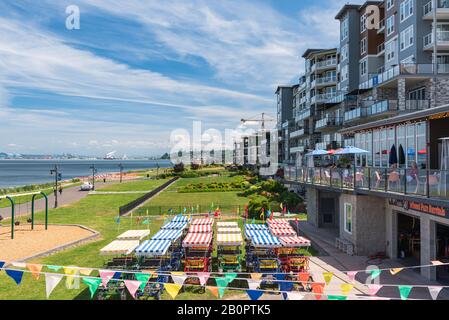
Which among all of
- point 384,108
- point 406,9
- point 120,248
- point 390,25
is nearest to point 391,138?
point 384,108

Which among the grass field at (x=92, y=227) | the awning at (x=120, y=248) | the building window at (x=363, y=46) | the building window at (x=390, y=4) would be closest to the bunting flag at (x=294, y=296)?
the grass field at (x=92, y=227)

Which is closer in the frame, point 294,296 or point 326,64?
point 294,296

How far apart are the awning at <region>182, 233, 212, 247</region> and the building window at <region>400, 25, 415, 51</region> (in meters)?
30.6

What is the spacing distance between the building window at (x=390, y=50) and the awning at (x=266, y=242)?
32.4 m

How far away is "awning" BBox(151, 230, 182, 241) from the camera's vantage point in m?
19.1

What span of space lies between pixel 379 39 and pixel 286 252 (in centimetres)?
3810

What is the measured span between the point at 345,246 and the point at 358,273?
412 centimetres

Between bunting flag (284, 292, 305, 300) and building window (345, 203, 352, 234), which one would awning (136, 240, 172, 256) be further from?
building window (345, 203, 352, 234)

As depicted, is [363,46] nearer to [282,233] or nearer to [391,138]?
[391,138]

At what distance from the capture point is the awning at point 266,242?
55.9ft

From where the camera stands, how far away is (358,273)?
17.0 meters

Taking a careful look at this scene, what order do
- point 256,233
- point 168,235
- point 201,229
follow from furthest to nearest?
point 201,229 < point 168,235 < point 256,233

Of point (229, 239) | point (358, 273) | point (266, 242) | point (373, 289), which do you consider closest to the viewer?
point (373, 289)

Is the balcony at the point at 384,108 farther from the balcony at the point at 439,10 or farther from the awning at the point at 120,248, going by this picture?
the awning at the point at 120,248
